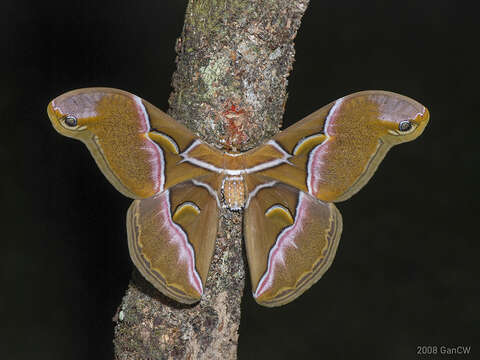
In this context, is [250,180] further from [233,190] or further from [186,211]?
[186,211]

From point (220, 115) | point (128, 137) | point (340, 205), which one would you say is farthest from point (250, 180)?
point (340, 205)

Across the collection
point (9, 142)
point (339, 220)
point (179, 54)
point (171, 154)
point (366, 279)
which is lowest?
point (366, 279)

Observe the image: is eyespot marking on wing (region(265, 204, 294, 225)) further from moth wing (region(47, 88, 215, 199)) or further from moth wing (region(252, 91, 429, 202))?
moth wing (region(47, 88, 215, 199))

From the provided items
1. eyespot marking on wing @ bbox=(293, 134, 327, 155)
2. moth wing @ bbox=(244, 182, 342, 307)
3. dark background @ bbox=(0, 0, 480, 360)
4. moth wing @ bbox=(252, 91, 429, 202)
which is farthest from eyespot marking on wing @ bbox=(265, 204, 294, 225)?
dark background @ bbox=(0, 0, 480, 360)

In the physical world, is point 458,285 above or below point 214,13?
below

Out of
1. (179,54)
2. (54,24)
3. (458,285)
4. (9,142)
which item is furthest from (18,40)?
(458,285)

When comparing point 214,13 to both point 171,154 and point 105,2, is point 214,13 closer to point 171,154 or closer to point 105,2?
point 171,154
